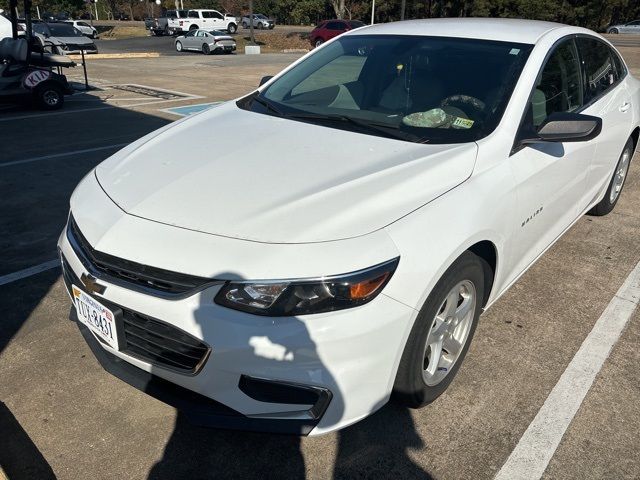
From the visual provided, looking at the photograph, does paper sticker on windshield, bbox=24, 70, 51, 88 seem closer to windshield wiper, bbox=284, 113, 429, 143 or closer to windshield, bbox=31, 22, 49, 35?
windshield wiper, bbox=284, 113, 429, 143

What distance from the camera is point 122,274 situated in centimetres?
207

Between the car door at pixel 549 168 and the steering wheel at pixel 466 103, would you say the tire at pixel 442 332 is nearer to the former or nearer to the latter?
the car door at pixel 549 168

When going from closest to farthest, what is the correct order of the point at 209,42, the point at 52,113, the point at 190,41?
the point at 52,113, the point at 209,42, the point at 190,41

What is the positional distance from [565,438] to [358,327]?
123 centimetres

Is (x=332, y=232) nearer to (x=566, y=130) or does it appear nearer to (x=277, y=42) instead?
(x=566, y=130)

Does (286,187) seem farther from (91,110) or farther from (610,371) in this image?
(91,110)

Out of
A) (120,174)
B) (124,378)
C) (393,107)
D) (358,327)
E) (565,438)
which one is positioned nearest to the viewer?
(358,327)

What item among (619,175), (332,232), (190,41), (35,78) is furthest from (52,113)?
(190,41)

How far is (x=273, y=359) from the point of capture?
1.90m

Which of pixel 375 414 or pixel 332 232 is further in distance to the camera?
pixel 375 414

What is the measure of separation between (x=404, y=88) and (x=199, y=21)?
140 feet

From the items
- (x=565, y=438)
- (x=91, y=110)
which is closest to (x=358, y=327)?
(x=565, y=438)

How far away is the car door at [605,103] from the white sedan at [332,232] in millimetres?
520

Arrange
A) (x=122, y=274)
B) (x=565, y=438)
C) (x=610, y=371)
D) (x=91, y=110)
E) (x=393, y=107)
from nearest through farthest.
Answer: (x=122, y=274) → (x=565, y=438) → (x=610, y=371) → (x=393, y=107) → (x=91, y=110)
